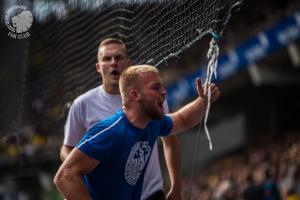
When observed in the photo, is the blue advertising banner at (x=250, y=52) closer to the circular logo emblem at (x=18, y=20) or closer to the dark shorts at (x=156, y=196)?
the circular logo emblem at (x=18, y=20)

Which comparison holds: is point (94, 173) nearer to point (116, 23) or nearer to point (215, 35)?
point (215, 35)

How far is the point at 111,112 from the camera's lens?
6336 mm

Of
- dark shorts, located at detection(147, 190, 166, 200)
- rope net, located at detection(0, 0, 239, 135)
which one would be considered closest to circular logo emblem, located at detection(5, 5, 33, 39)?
rope net, located at detection(0, 0, 239, 135)

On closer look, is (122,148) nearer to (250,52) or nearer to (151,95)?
(151,95)

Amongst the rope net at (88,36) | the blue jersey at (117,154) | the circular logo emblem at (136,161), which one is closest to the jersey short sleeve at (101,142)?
the blue jersey at (117,154)

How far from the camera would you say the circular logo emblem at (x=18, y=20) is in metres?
6.85

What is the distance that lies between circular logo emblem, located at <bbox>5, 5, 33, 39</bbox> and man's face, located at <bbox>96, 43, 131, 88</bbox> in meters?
0.91

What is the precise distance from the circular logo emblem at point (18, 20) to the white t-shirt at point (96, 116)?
938 mm

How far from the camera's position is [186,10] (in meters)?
6.33

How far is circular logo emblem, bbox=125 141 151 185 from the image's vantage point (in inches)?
210

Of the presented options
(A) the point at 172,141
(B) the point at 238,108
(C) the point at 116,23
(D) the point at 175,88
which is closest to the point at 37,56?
(C) the point at 116,23

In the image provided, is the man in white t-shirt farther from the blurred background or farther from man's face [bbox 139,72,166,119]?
man's face [bbox 139,72,166,119]

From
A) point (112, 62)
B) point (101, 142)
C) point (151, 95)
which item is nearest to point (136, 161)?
point (101, 142)

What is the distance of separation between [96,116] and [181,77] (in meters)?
14.7
